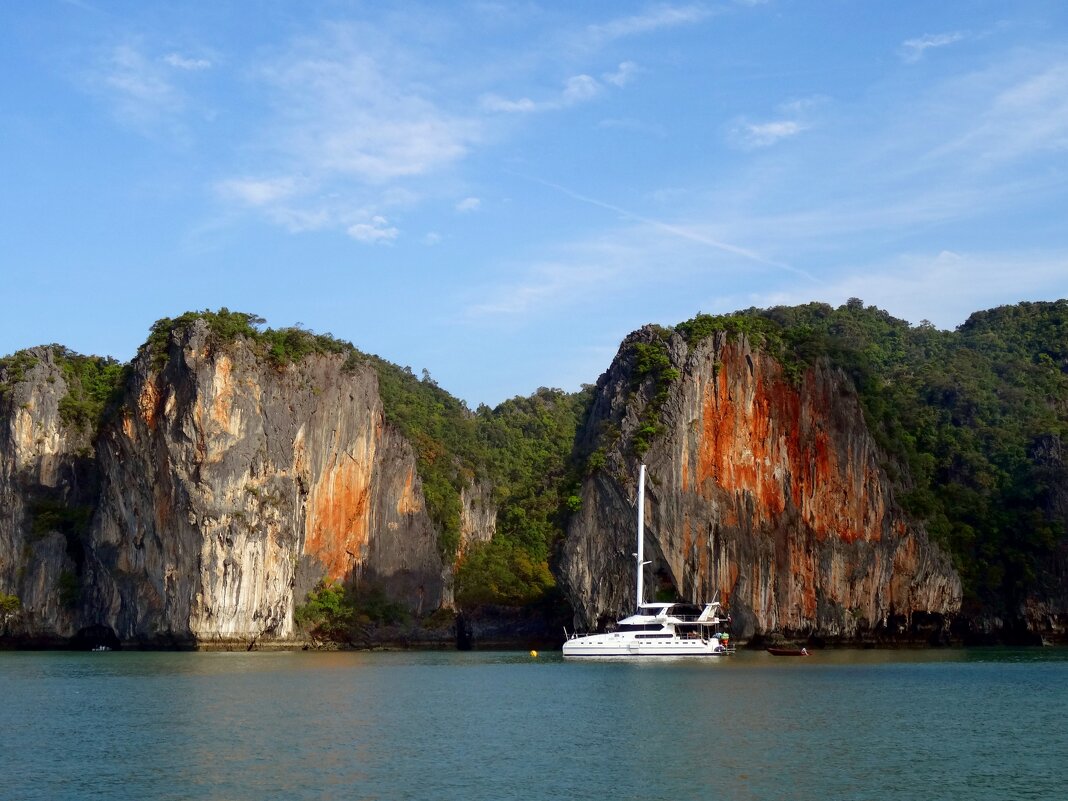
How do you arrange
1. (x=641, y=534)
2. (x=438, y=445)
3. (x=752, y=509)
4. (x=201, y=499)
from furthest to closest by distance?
(x=438, y=445) → (x=752, y=509) → (x=201, y=499) → (x=641, y=534)

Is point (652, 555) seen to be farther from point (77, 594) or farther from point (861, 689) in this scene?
point (77, 594)

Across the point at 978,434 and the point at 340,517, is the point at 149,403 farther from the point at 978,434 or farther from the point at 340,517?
the point at 978,434

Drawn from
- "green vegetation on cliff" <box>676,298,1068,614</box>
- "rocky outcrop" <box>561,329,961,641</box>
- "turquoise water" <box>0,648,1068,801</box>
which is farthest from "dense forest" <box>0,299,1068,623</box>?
"turquoise water" <box>0,648,1068,801</box>

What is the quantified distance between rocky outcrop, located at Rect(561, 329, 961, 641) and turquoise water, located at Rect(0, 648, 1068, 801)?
17.9 metres

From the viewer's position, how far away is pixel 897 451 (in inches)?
3344

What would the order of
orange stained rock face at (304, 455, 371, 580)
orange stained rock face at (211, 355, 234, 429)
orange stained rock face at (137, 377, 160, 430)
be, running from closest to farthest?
orange stained rock face at (211, 355, 234, 429) → orange stained rock face at (137, 377, 160, 430) → orange stained rock face at (304, 455, 371, 580)

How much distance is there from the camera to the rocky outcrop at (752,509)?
2881 inches

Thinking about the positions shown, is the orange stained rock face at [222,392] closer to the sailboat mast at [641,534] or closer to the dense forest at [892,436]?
the dense forest at [892,436]

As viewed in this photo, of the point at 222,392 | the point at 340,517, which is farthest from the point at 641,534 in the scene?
the point at 222,392

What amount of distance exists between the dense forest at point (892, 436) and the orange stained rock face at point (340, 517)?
2.60 m

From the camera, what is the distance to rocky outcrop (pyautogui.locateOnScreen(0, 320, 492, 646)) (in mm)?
75375

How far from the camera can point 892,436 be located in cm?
8731

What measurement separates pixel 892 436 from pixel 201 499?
45.4 meters

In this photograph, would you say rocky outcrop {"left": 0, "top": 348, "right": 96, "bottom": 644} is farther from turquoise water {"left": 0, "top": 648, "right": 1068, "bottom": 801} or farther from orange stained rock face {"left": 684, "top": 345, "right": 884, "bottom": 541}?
orange stained rock face {"left": 684, "top": 345, "right": 884, "bottom": 541}
